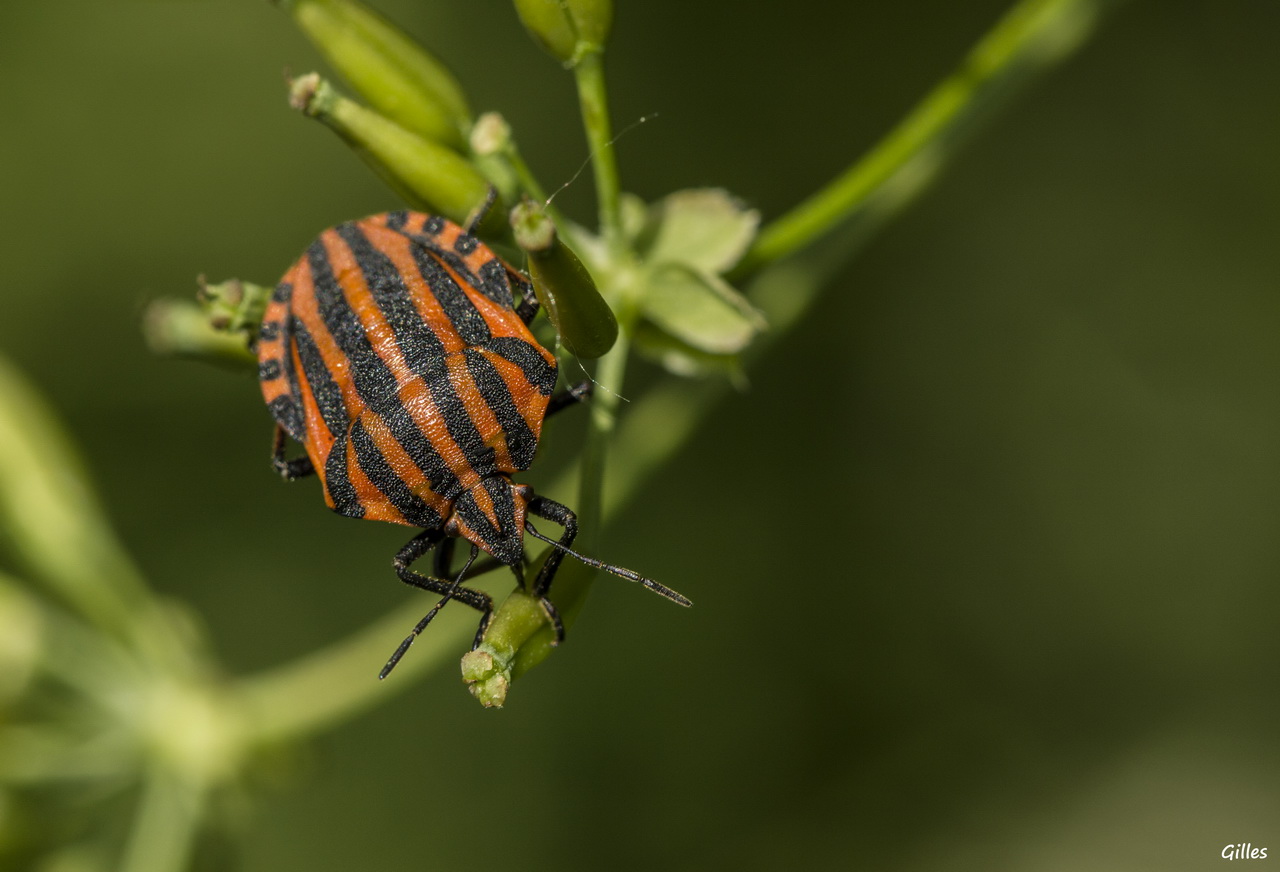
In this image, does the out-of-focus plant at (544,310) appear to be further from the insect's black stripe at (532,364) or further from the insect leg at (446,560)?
the insect leg at (446,560)

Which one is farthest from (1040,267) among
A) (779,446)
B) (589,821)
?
(589,821)

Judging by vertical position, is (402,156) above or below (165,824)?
above

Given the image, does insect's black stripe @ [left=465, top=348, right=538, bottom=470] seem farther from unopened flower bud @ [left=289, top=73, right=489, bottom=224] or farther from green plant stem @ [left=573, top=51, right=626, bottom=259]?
green plant stem @ [left=573, top=51, right=626, bottom=259]

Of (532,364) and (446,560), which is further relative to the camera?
(446,560)

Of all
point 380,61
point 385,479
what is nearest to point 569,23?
point 380,61

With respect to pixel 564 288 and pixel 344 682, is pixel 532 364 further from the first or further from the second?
pixel 344 682

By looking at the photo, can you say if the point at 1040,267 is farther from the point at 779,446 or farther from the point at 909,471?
the point at 779,446

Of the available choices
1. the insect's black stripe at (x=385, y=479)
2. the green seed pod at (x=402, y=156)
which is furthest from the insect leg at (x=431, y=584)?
the green seed pod at (x=402, y=156)
